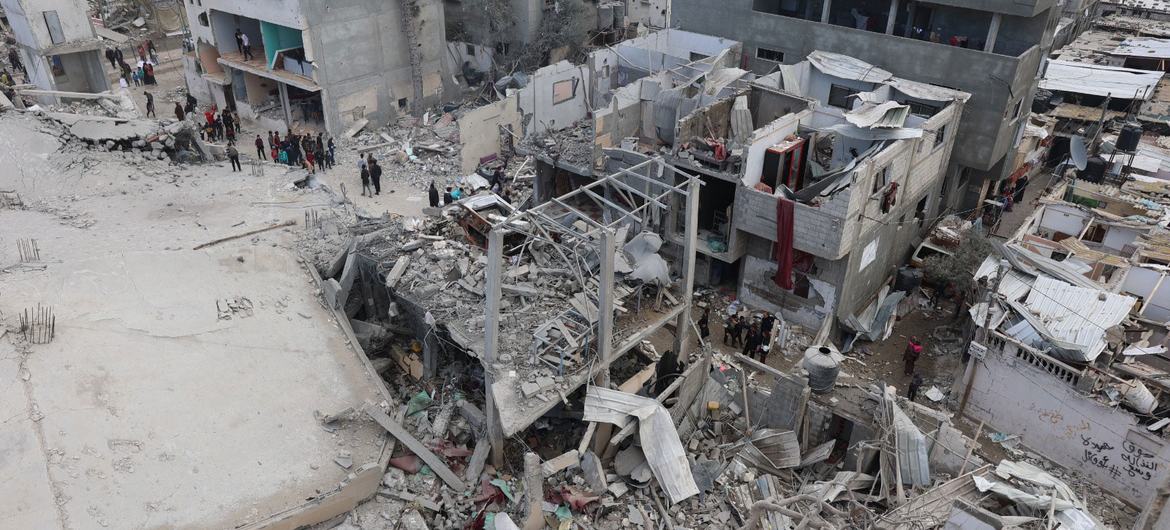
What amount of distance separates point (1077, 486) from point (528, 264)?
12.2 metres

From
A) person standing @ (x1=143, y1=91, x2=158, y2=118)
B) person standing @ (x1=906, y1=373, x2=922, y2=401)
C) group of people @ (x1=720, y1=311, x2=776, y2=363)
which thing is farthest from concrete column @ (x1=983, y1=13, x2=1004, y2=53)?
person standing @ (x1=143, y1=91, x2=158, y2=118)

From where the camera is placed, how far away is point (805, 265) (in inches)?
778

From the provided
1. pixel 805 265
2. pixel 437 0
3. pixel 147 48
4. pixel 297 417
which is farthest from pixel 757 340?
pixel 147 48

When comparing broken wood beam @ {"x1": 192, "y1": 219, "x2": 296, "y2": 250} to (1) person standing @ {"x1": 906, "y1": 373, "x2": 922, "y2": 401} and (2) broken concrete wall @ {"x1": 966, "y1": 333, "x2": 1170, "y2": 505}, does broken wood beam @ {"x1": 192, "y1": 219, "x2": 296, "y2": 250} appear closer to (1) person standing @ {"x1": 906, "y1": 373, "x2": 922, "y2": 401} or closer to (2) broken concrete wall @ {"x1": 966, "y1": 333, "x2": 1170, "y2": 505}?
(1) person standing @ {"x1": 906, "y1": 373, "x2": 922, "y2": 401}

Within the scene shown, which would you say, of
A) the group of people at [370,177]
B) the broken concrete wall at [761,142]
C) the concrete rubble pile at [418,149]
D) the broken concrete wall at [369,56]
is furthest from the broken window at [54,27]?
the broken concrete wall at [761,142]

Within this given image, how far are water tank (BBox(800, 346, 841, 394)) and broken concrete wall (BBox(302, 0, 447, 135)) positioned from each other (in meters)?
22.0

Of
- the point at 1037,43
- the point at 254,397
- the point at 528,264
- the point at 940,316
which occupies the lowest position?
the point at 940,316

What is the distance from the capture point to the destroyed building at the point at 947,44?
23047mm

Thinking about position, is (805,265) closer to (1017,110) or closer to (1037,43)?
(1017,110)

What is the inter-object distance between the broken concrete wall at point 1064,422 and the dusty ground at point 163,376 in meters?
13.2

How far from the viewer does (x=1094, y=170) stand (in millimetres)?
24531

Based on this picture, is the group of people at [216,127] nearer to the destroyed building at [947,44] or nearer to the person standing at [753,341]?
the destroyed building at [947,44]

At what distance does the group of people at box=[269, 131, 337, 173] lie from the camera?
2611cm

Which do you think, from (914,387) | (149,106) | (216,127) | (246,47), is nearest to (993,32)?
(914,387)
